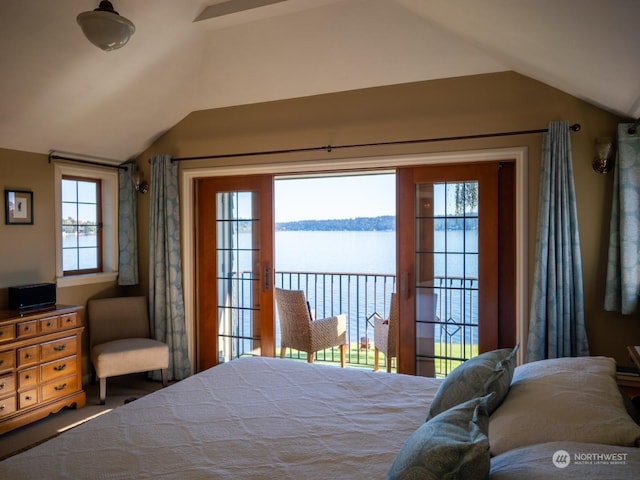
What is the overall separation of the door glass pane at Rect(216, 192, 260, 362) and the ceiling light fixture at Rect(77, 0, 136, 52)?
2271 millimetres

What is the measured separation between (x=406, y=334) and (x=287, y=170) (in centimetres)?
192

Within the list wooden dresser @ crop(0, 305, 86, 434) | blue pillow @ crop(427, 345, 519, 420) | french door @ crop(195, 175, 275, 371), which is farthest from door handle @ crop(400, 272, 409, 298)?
wooden dresser @ crop(0, 305, 86, 434)

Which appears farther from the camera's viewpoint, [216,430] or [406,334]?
[406,334]

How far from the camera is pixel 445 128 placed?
3.75 meters

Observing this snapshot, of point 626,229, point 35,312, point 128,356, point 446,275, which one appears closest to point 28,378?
point 35,312

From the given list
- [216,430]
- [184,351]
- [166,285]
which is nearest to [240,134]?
[166,285]

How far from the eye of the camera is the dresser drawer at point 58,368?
3.63 meters

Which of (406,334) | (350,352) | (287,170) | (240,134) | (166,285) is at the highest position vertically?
(240,134)

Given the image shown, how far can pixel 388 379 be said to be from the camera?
2.42m

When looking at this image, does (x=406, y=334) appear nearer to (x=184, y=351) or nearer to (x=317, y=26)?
(x=184, y=351)

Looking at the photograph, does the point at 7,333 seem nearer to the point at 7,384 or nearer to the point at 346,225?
the point at 7,384

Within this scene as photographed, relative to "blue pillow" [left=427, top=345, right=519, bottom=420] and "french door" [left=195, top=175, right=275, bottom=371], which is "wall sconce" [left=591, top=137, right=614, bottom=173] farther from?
"french door" [left=195, top=175, right=275, bottom=371]

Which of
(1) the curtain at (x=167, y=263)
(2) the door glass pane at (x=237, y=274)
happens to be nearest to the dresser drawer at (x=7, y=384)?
(1) the curtain at (x=167, y=263)

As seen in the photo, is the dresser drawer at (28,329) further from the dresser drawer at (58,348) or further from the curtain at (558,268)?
the curtain at (558,268)
